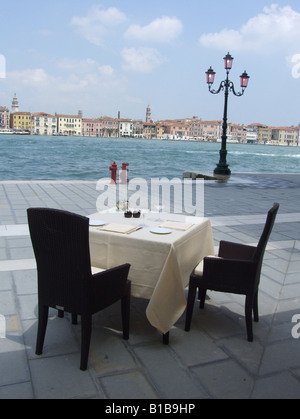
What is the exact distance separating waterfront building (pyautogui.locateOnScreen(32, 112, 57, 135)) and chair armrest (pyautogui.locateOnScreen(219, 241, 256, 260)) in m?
142

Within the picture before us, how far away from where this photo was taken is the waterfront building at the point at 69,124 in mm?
140250

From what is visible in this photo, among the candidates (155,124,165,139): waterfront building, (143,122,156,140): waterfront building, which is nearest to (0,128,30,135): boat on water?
(143,122,156,140): waterfront building

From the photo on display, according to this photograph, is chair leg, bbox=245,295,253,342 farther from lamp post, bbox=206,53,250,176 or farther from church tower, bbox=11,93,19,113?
church tower, bbox=11,93,19,113

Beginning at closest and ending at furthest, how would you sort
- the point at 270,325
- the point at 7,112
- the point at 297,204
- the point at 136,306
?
the point at 270,325 < the point at 136,306 < the point at 297,204 < the point at 7,112

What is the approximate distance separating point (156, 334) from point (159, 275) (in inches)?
17.9

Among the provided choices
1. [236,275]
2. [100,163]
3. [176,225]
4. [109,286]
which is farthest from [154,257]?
[100,163]

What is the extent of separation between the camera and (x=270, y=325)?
10.5ft

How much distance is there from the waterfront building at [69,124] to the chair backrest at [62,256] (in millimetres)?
143562

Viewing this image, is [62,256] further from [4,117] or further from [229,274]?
[4,117]

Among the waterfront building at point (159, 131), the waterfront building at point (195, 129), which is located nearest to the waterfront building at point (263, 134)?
the waterfront building at point (195, 129)

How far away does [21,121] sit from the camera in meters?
134

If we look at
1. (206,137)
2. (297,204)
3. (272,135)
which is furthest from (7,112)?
(297,204)

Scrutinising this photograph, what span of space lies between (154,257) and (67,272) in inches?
26.9
